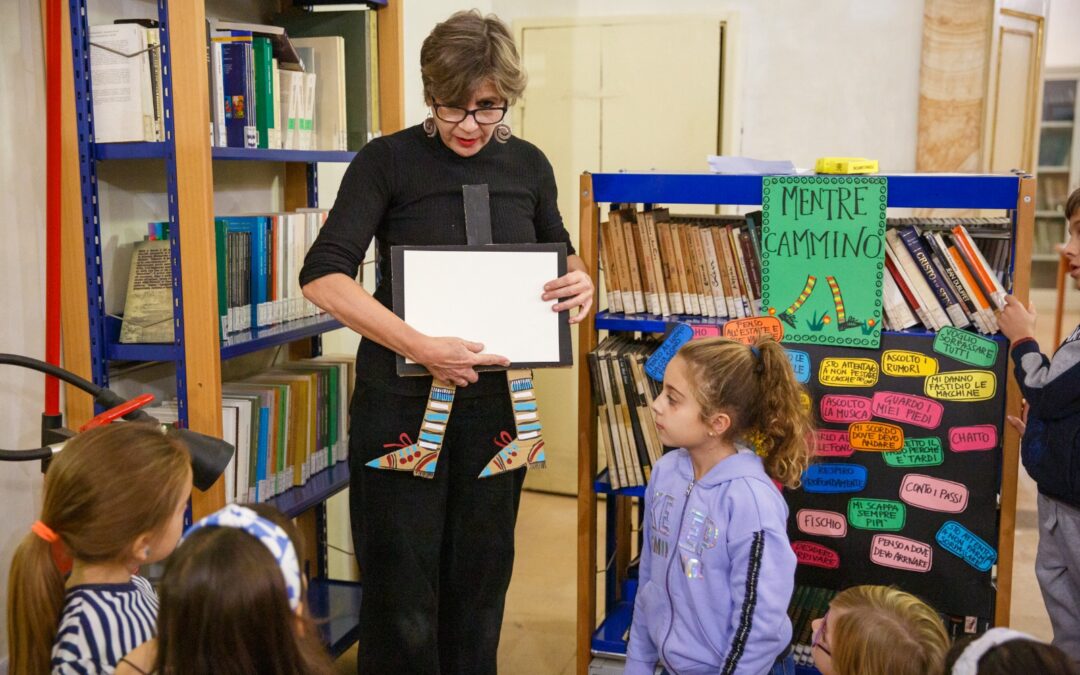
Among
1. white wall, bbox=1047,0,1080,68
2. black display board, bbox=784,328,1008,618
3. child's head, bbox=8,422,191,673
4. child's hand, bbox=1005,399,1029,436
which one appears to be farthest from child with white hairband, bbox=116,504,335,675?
white wall, bbox=1047,0,1080,68

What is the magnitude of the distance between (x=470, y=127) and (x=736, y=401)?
765 mm

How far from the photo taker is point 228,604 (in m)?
1.25

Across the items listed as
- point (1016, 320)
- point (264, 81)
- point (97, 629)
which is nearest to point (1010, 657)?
point (1016, 320)

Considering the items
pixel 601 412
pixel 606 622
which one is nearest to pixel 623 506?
pixel 606 622

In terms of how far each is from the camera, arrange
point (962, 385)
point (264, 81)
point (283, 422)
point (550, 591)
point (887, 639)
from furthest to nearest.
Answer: point (550, 591)
point (283, 422)
point (264, 81)
point (962, 385)
point (887, 639)

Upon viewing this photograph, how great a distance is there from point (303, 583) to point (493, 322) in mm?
826

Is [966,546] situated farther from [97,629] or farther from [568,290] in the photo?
[97,629]

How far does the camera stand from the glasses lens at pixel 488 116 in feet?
6.47

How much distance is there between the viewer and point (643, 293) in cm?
262

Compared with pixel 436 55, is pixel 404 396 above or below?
below

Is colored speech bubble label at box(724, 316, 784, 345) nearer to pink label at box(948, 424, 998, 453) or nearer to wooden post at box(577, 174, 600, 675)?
wooden post at box(577, 174, 600, 675)

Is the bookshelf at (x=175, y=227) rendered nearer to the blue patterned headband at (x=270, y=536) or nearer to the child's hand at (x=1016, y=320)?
the blue patterned headband at (x=270, y=536)

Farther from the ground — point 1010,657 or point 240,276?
point 240,276

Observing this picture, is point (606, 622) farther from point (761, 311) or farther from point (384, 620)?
point (761, 311)
